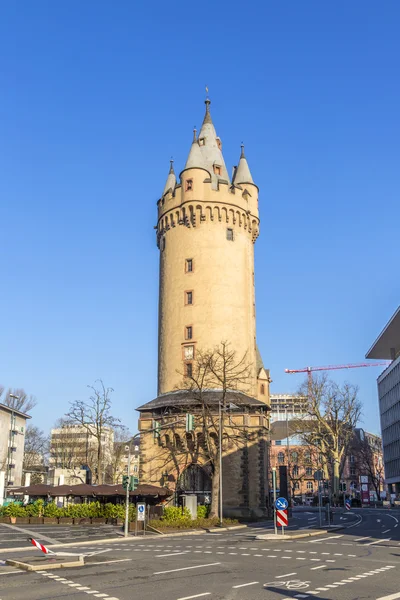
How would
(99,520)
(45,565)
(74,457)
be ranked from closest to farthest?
(45,565) → (99,520) → (74,457)

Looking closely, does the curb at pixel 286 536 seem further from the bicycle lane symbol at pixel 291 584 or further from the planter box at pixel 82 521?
the planter box at pixel 82 521

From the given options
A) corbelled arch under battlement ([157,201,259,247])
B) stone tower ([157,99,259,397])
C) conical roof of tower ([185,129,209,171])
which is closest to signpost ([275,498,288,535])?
stone tower ([157,99,259,397])

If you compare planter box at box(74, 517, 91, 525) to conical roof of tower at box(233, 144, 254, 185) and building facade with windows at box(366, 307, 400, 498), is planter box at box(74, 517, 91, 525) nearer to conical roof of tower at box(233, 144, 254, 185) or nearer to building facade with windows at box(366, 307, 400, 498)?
conical roof of tower at box(233, 144, 254, 185)

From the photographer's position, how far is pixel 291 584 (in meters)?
13.8

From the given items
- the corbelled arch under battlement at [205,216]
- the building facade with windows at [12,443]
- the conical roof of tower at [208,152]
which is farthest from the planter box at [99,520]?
the building facade with windows at [12,443]

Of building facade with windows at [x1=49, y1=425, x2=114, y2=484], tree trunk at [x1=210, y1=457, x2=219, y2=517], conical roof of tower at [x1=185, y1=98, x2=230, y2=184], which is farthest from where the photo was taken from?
building facade with windows at [x1=49, y1=425, x2=114, y2=484]

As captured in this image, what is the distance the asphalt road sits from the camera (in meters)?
12.6

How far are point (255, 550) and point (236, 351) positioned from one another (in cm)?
3076

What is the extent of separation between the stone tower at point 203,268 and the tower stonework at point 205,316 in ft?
0.30

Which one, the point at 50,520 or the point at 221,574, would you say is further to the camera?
the point at 50,520

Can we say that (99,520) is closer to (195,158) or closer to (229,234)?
(229,234)

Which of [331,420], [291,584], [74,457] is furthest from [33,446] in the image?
[291,584]

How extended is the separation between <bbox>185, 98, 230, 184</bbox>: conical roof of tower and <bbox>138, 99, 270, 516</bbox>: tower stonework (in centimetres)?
14

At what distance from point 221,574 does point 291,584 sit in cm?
245
